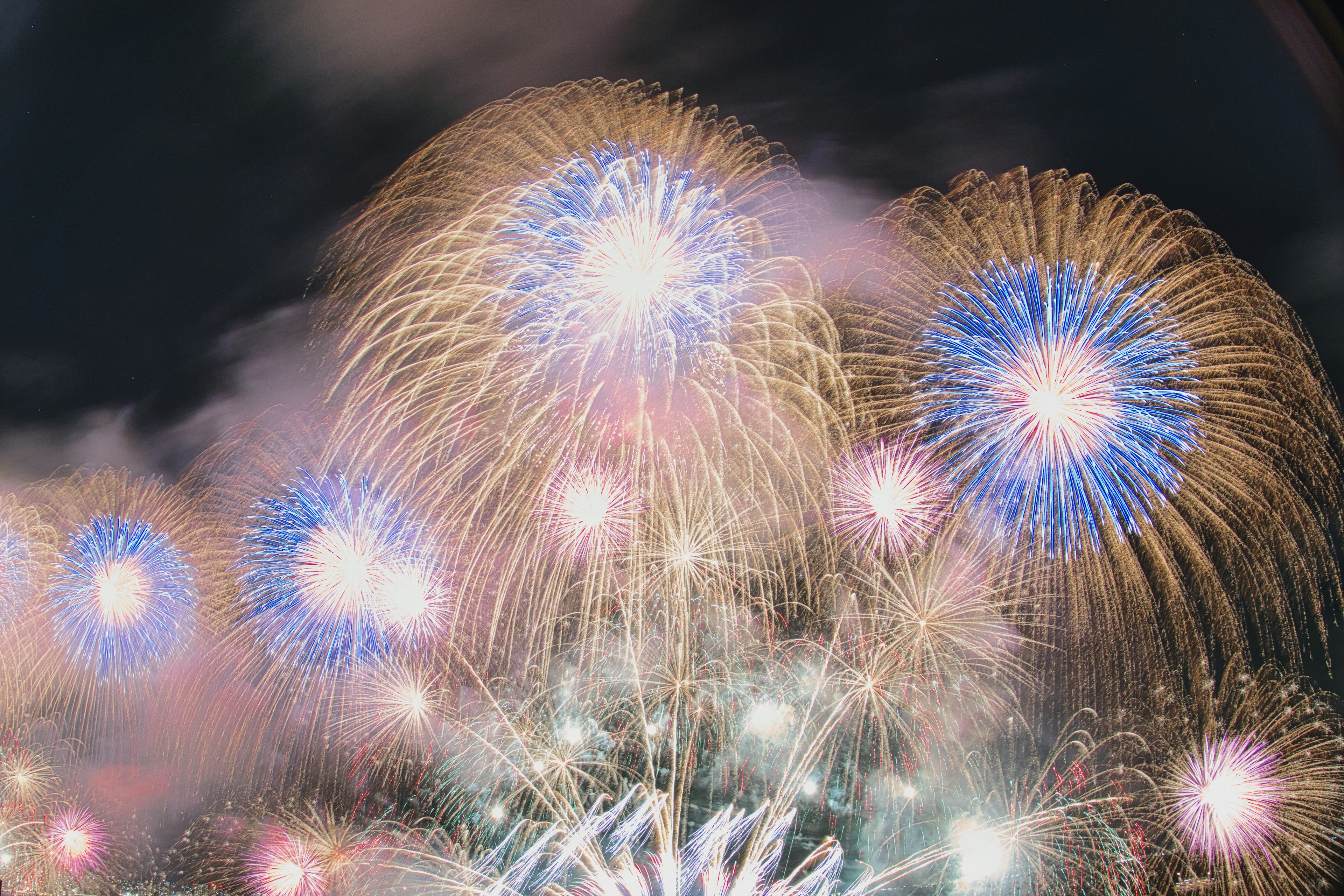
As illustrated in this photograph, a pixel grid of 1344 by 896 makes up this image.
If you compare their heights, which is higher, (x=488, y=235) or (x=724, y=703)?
(x=488, y=235)

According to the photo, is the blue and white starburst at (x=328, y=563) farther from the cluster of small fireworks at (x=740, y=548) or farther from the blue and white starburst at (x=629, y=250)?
the blue and white starburst at (x=629, y=250)

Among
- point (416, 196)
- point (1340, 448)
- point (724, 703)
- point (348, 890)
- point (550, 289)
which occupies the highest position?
point (416, 196)

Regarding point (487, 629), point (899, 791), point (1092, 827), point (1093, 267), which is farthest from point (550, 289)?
point (1092, 827)

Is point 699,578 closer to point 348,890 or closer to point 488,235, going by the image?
point 488,235

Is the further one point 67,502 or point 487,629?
point 67,502

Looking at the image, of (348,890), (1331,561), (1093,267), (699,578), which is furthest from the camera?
(348,890)

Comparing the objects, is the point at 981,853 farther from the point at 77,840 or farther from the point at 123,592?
the point at 77,840


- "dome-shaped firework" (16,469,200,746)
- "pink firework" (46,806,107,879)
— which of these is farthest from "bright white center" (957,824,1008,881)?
"pink firework" (46,806,107,879)

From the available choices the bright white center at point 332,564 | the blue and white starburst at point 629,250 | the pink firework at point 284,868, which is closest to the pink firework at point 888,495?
the blue and white starburst at point 629,250
